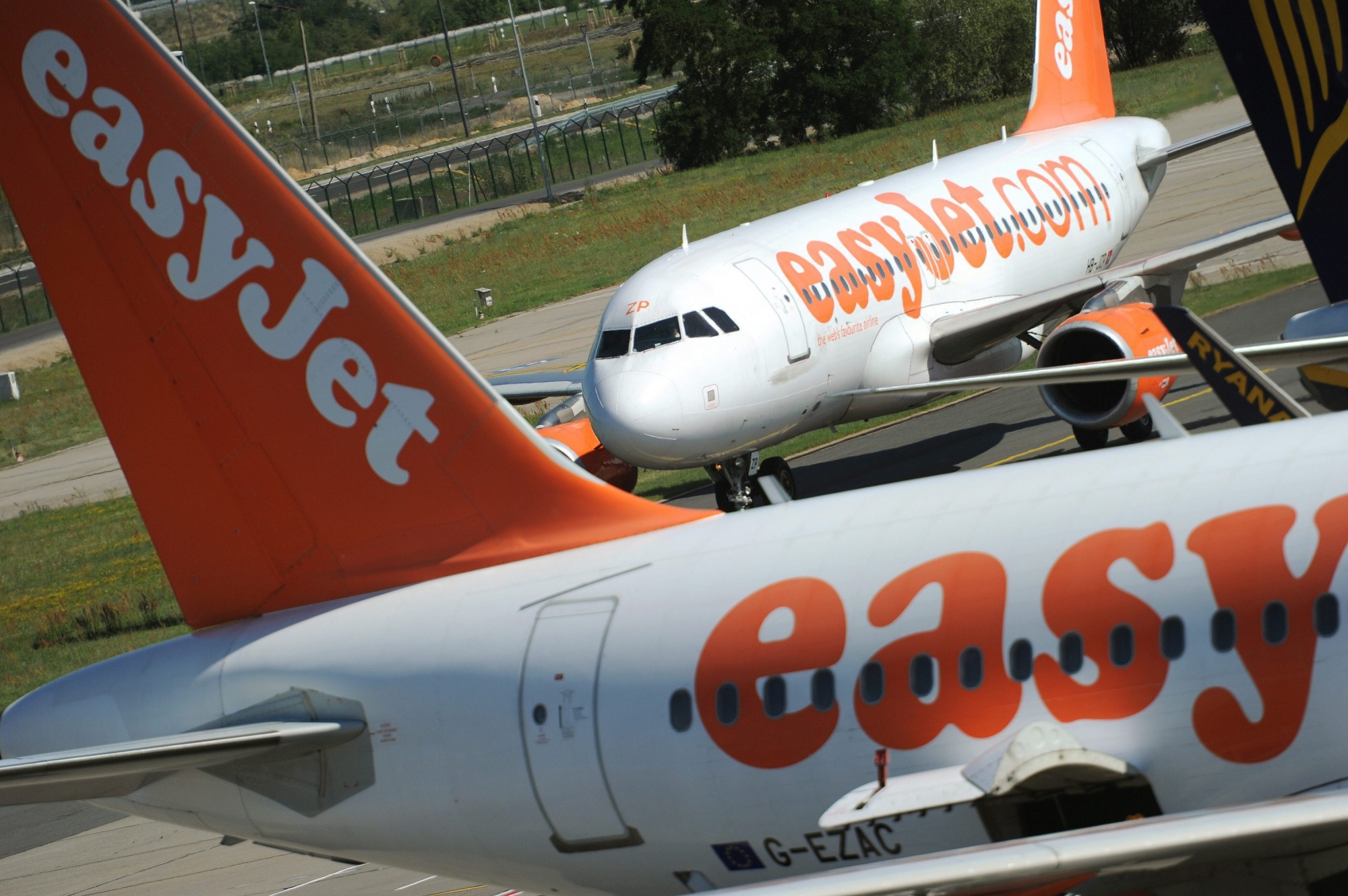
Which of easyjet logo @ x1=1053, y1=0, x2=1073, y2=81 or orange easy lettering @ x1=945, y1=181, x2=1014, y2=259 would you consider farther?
easyjet logo @ x1=1053, y1=0, x2=1073, y2=81

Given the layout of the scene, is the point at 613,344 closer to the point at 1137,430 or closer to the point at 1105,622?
the point at 1137,430

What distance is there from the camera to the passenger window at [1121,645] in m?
7.43

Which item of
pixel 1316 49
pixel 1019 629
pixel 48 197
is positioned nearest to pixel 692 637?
pixel 1019 629

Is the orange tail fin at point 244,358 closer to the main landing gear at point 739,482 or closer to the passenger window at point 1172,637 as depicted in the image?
the passenger window at point 1172,637

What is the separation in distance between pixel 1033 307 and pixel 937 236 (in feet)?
7.38

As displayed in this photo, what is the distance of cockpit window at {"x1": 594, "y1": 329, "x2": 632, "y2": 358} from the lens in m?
20.5

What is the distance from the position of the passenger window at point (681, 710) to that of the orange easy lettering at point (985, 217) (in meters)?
19.0

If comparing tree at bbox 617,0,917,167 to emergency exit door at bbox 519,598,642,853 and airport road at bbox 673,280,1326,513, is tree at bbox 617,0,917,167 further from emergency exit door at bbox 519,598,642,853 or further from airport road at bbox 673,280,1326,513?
emergency exit door at bbox 519,598,642,853

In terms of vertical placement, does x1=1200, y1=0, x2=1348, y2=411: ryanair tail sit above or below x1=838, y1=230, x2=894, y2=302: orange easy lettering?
above

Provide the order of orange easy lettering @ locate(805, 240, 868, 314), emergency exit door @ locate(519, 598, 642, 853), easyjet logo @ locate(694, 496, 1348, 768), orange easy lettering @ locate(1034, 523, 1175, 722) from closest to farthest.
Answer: easyjet logo @ locate(694, 496, 1348, 768)
orange easy lettering @ locate(1034, 523, 1175, 722)
emergency exit door @ locate(519, 598, 642, 853)
orange easy lettering @ locate(805, 240, 868, 314)

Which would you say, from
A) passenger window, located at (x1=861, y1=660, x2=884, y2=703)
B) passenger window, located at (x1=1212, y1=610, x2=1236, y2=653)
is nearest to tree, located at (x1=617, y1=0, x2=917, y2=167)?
passenger window, located at (x1=861, y1=660, x2=884, y2=703)

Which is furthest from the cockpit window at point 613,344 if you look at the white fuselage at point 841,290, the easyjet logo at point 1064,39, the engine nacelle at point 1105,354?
the easyjet logo at point 1064,39

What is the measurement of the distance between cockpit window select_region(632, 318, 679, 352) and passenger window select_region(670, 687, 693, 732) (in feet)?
39.8

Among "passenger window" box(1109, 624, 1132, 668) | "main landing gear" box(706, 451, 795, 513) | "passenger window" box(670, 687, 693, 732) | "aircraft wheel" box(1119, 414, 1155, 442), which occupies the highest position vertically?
"passenger window" box(1109, 624, 1132, 668)
